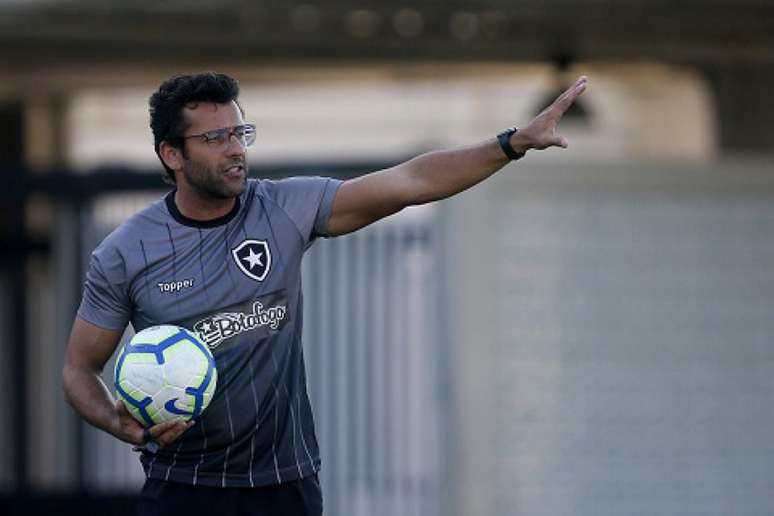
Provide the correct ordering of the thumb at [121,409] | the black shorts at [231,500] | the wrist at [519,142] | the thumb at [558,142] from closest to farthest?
the thumb at [558,142] < the wrist at [519,142] < the thumb at [121,409] < the black shorts at [231,500]

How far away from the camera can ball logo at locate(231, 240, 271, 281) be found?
585 centimetres

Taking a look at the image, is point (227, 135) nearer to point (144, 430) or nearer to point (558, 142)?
point (144, 430)

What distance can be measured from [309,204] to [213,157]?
0.36 meters

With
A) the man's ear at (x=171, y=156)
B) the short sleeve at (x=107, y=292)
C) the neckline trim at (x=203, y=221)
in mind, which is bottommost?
the short sleeve at (x=107, y=292)

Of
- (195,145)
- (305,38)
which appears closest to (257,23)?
(305,38)

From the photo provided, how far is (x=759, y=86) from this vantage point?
1458cm

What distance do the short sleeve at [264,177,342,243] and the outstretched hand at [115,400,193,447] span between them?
0.77 m

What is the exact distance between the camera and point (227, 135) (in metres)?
5.86

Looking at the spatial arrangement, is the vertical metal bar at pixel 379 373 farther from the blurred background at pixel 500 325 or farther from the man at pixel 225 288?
the man at pixel 225 288

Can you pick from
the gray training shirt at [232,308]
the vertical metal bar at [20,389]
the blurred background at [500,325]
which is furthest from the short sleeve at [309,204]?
the vertical metal bar at [20,389]

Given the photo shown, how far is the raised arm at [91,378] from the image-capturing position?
19.4ft

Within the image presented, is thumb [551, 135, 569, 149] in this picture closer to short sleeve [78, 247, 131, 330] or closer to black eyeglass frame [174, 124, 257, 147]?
black eyeglass frame [174, 124, 257, 147]

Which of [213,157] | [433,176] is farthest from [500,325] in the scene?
[213,157]

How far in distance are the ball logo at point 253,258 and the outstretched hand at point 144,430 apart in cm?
52
